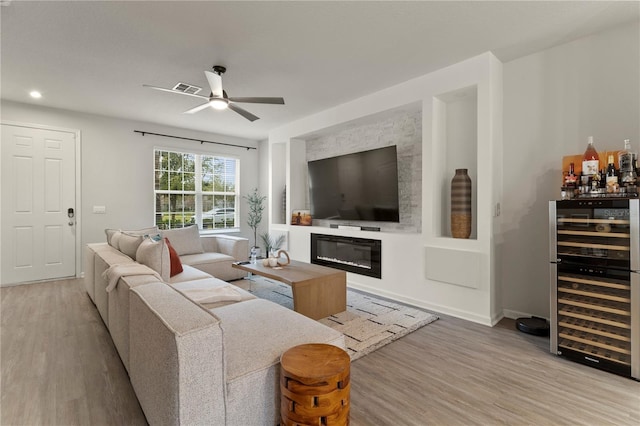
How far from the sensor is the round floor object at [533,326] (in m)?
2.68

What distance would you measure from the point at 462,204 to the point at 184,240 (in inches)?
142

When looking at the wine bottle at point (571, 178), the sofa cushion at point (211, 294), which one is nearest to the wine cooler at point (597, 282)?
the wine bottle at point (571, 178)

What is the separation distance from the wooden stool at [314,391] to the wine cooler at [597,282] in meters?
1.94

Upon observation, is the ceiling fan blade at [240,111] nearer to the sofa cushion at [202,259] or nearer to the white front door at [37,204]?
the sofa cushion at [202,259]

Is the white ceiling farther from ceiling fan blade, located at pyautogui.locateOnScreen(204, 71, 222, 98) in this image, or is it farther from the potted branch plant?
the potted branch plant

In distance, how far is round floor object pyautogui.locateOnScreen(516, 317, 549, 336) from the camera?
2684mm

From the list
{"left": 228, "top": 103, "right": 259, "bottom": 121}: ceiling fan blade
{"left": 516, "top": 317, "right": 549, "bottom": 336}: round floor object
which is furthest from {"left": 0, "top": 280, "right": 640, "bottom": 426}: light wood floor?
{"left": 228, "top": 103, "right": 259, "bottom": 121}: ceiling fan blade

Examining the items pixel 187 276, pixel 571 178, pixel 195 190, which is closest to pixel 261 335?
pixel 187 276

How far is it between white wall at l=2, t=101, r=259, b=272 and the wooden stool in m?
4.92

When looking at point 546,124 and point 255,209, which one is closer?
point 546,124

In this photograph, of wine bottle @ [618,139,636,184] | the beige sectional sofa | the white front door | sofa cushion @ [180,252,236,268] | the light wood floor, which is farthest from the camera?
the white front door

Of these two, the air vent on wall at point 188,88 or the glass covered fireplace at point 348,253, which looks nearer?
the air vent on wall at point 188,88

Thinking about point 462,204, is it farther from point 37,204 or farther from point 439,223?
point 37,204

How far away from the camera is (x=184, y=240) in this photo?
443cm
